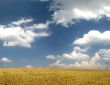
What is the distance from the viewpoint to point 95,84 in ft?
99.9

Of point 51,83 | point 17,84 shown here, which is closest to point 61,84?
point 51,83

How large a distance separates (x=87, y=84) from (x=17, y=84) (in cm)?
788

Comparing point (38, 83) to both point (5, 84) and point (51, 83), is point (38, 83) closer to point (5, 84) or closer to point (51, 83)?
point (51, 83)

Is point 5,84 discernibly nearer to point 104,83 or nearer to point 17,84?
point 17,84

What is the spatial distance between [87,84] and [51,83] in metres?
4.14

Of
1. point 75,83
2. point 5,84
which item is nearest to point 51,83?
point 75,83

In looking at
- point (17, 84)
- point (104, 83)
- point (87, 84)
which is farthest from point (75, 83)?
point (17, 84)

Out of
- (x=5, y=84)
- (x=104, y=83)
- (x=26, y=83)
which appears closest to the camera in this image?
(x=5, y=84)

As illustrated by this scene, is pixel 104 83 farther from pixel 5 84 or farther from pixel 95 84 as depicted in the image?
pixel 5 84

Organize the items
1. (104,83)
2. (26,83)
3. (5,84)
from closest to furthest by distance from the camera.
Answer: (5,84) < (26,83) < (104,83)

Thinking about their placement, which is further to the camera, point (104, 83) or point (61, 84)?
point (104, 83)

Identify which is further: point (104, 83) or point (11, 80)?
point (104, 83)

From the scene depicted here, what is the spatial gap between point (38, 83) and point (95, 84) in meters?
6.64

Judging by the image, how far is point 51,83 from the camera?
29.1 meters
